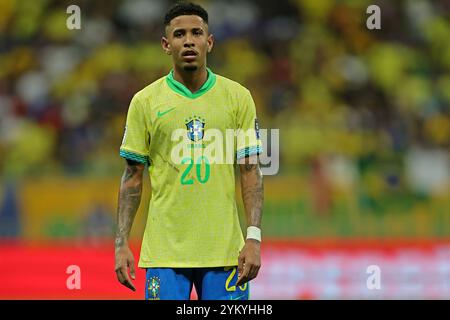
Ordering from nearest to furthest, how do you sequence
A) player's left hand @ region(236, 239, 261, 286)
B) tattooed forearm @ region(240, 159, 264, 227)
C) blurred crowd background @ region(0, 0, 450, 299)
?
player's left hand @ region(236, 239, 261, 286)
tattooed forearm @ region(240, 159, 264, 227)
blurred crowd background @ region(0, 0, 450, 299)

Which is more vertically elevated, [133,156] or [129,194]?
[133,156]

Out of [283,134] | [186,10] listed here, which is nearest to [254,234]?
[186,10]

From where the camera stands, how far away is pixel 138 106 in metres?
5.43

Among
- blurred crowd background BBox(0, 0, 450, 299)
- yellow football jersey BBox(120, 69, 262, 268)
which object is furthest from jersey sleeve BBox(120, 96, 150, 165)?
blurred crowd background BBox(0, 0, 450, 299)

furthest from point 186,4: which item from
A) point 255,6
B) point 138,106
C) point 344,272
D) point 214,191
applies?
point 255,6

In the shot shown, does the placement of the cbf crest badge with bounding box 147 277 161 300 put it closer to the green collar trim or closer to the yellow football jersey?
the yellow football jersey

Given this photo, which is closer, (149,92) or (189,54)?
(189,54)

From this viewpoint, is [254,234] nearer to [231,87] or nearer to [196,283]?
[196,283]

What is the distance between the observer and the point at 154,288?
5320 millimetres

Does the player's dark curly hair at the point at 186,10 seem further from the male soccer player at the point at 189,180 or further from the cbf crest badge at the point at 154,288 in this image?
the cbf crest badge at the point at 154,288

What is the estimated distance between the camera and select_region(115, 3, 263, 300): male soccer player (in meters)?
5.31

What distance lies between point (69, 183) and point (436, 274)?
12.9 ft

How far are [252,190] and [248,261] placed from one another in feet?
1.38

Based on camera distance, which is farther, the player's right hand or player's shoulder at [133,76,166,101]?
player's shoulder at [133,76,166,101]
